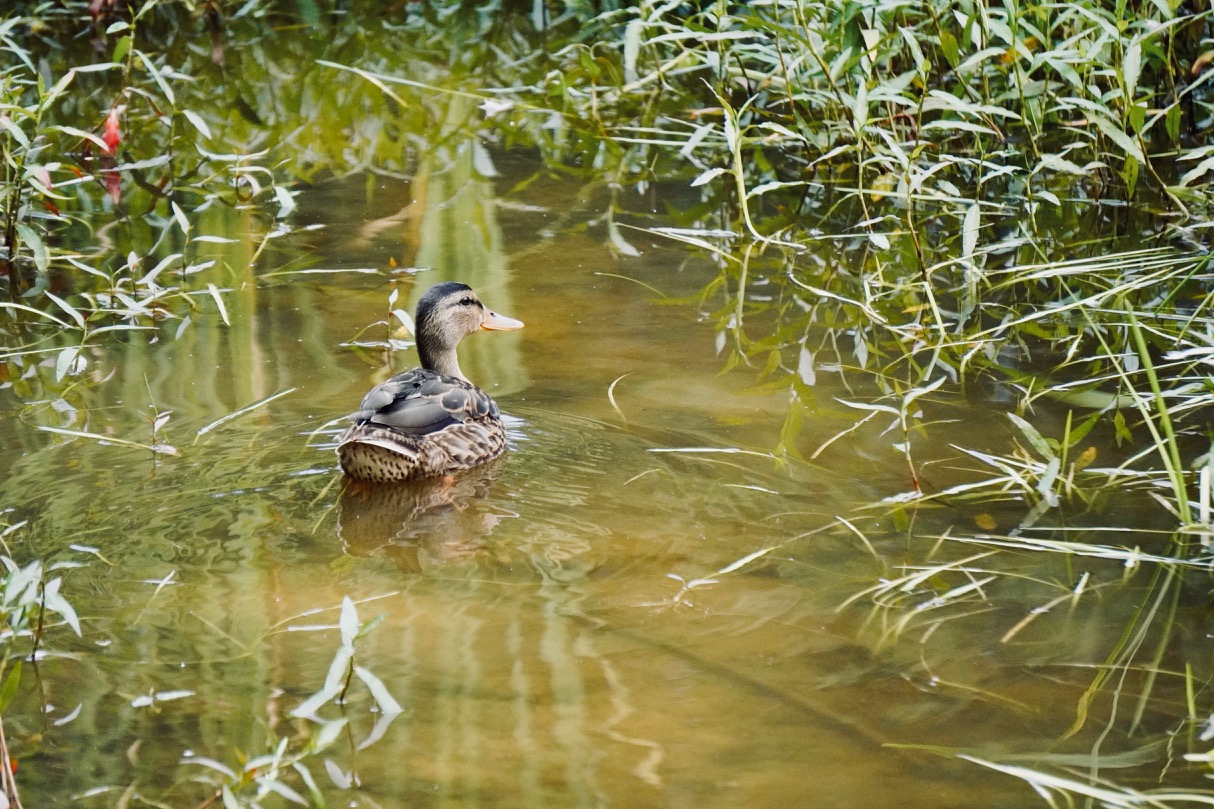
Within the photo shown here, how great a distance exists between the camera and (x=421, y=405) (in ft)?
16.4

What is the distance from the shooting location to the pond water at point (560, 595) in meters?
3.28

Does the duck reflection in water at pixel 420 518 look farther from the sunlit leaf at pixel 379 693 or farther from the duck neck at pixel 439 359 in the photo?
the sunlit leaf at pixel 379 693

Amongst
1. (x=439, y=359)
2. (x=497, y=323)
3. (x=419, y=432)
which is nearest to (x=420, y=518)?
(x=419, y=432)

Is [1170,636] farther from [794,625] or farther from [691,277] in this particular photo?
[691,277]

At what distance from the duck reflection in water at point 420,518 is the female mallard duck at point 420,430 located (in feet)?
0.16

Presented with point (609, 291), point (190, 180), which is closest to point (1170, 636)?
point (609, 291)

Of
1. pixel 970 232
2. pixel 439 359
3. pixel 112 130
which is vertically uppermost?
pixel 112 130

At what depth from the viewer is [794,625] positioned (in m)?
3.86

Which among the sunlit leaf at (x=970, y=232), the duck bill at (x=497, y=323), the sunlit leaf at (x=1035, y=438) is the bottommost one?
the sunlit leaf at (x=1035, y=438)

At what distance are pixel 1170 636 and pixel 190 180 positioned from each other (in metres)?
5.96

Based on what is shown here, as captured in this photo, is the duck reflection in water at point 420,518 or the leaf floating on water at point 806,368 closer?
the duck reflection in water at point 420,518

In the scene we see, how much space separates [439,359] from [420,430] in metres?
0.75

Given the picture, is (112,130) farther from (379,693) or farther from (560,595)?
(379,693)

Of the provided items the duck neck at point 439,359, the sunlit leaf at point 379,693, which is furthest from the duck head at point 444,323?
the sunlit leaf at point 379,693
